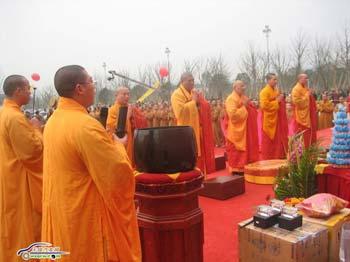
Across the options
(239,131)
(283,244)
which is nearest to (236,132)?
(239,131)

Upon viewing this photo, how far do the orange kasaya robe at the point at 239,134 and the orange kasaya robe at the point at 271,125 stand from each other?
1.35 ft

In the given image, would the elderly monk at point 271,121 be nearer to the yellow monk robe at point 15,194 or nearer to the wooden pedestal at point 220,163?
the wooden pedestal at point 220,163

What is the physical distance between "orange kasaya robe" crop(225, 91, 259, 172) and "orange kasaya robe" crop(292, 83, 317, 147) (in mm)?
1453

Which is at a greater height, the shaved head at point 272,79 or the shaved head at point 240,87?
the shaved head at point 272,79

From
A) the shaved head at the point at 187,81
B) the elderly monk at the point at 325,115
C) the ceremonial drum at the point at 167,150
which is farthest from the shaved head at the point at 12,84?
the elderly monk at the point at 325,115

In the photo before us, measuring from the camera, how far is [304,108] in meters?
8.36

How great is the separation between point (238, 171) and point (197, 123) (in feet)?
5.83

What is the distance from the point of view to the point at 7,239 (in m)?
3.31

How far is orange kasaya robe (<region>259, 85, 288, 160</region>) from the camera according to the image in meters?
7.72

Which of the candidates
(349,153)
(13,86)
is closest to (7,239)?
(13,86)

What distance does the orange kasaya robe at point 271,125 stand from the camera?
7719 mm

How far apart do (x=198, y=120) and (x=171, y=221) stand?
368cm

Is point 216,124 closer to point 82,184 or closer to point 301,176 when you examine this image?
point 301,176

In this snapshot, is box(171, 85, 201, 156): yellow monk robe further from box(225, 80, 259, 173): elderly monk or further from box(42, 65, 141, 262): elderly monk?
box(42, 65, 141, 262): elderly monk
